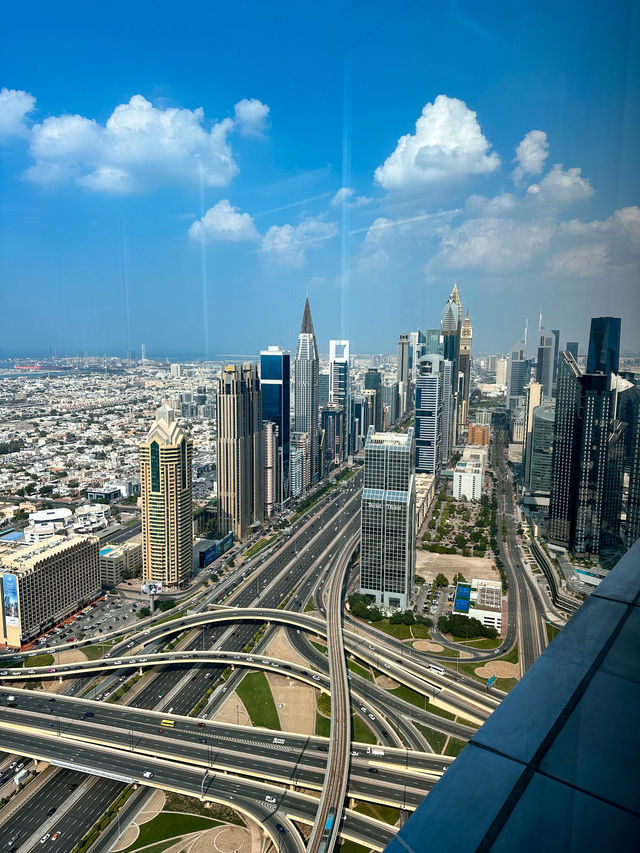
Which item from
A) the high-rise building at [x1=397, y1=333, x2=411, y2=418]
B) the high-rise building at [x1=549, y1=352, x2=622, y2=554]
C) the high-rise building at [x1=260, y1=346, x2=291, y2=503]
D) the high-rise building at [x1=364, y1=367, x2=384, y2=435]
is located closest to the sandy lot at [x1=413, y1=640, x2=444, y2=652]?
the high-rise building at [x1=549, y1=352, x2=622, y2=554]

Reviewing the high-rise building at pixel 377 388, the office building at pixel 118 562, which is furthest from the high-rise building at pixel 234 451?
the high-rise building at pixel 377 388

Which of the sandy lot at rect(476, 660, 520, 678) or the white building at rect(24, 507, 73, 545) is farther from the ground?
the white building at rect(24, 507, 73, 545)

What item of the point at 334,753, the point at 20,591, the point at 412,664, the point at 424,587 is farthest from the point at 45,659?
the point at 424,587

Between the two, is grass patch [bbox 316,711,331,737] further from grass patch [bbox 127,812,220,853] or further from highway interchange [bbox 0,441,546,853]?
grass patch [bbox 127,812,220,853]

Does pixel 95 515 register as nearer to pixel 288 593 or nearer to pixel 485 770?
pixel 288 593

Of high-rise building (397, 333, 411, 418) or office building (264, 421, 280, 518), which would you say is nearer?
office building (264, 421, 280, 518)

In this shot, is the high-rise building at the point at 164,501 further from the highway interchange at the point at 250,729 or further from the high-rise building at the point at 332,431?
the high-rise building at the point at 332,431
